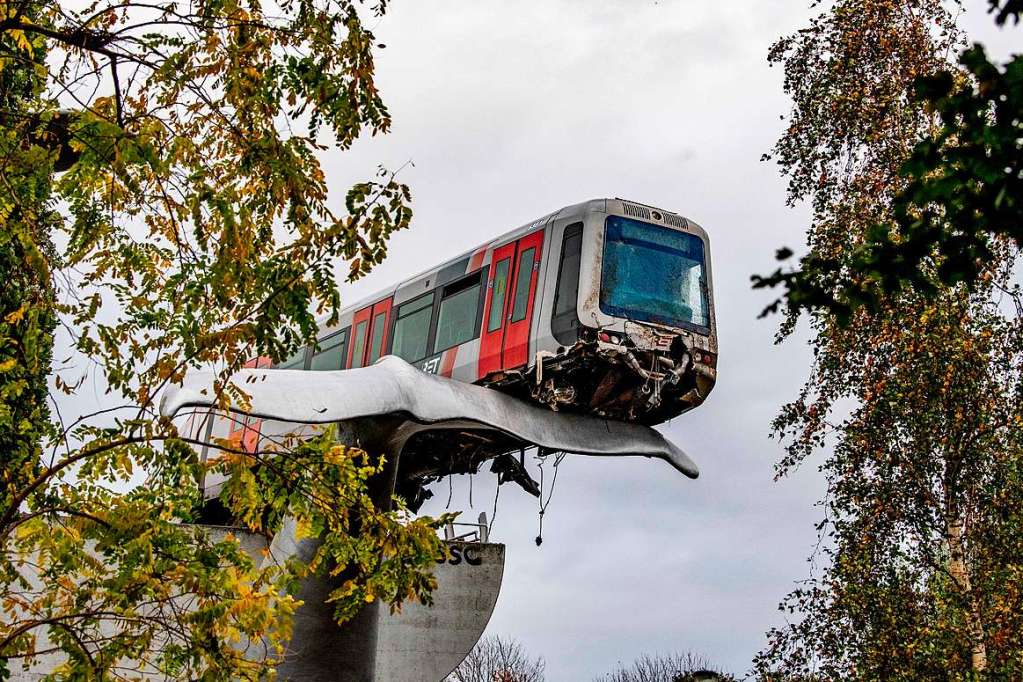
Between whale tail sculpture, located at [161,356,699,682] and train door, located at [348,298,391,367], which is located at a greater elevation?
train door, located at [348,298,391,367]

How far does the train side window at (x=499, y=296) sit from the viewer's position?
52.4ft

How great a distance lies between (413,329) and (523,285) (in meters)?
2.47

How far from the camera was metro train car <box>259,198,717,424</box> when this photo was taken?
49.4ft

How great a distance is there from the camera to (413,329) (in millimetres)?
17812

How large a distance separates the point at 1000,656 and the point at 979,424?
9.81ft

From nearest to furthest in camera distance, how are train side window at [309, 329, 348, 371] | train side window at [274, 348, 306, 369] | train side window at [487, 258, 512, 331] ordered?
train side window at [487, 258, 512, 331]
train side window at [309, 329, 348, 371]
train side window at [274, 348, 306, 369]

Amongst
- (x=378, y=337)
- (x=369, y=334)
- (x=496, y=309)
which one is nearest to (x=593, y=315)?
(x=496, y=309)

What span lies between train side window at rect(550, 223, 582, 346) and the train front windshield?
31 cm

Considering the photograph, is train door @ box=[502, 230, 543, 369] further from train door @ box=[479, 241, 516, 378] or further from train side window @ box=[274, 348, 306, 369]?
train side window @ box=[274, 348, 306, 369]

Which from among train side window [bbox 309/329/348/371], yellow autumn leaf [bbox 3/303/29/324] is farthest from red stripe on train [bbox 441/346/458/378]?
yellow autumn leaf [bbox 3/303/29/324]

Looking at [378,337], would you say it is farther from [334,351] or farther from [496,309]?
[496,309]

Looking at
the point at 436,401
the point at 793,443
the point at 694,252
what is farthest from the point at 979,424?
the point at 436,401

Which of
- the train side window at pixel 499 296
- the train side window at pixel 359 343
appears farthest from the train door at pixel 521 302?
the train side window at pixel 359 343

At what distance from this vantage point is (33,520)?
8406mm
